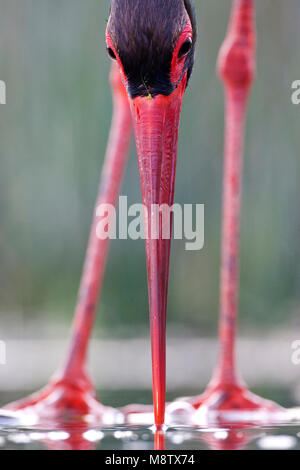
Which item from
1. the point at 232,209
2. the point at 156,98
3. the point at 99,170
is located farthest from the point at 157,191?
the point at 99,170

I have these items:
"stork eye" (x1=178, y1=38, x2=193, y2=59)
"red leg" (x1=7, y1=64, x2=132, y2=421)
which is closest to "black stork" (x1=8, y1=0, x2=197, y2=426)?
"stork eye" (x1=178, y1=38, x2=193, y2=59)

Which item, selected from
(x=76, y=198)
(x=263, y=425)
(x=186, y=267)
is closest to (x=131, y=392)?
(x=263, y=425)

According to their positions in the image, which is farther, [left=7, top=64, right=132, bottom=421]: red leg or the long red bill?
[left=7, top=64, right=132, bottom=421]: red leg

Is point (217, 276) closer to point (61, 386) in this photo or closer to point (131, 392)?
point (131, 392)

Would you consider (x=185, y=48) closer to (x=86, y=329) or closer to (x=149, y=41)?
(x=149, y=41)

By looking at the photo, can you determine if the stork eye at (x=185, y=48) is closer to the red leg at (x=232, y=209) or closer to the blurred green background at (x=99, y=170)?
the red leg at (x=232, y=209)

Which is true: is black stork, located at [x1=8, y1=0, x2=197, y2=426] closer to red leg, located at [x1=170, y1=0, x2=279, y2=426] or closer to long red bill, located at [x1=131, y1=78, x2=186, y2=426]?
long red bill, located at [x1=131, y1=78, x2=186, y2=426]
